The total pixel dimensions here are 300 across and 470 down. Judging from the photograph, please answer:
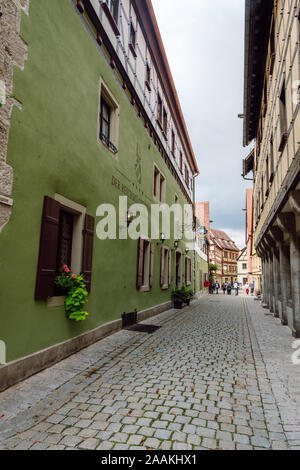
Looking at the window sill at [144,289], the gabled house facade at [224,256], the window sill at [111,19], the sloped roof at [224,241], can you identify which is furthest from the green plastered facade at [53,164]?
the sloped roof at [224,241]

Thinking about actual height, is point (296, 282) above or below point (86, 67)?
below

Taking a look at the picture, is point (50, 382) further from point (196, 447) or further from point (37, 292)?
point (196, 447)

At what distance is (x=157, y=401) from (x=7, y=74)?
4.74 m

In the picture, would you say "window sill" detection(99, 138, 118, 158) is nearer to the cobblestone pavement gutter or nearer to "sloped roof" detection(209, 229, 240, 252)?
the cobblestone pavement gutter

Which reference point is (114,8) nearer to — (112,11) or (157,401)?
(112,11)

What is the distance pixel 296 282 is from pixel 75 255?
5.74m

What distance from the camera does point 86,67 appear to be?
6199mm

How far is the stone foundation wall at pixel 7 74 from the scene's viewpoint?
382 cm

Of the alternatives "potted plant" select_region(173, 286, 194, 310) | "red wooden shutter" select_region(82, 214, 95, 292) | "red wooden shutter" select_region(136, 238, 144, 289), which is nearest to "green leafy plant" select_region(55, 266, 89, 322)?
"red wooden shutter" select_region(82, 214, 95, 292)

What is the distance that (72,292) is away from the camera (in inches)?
205

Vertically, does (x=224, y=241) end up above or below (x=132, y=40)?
above

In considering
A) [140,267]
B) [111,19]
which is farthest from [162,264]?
[111,19]

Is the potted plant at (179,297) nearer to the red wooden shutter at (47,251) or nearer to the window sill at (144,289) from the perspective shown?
the window sill at (144,289)
